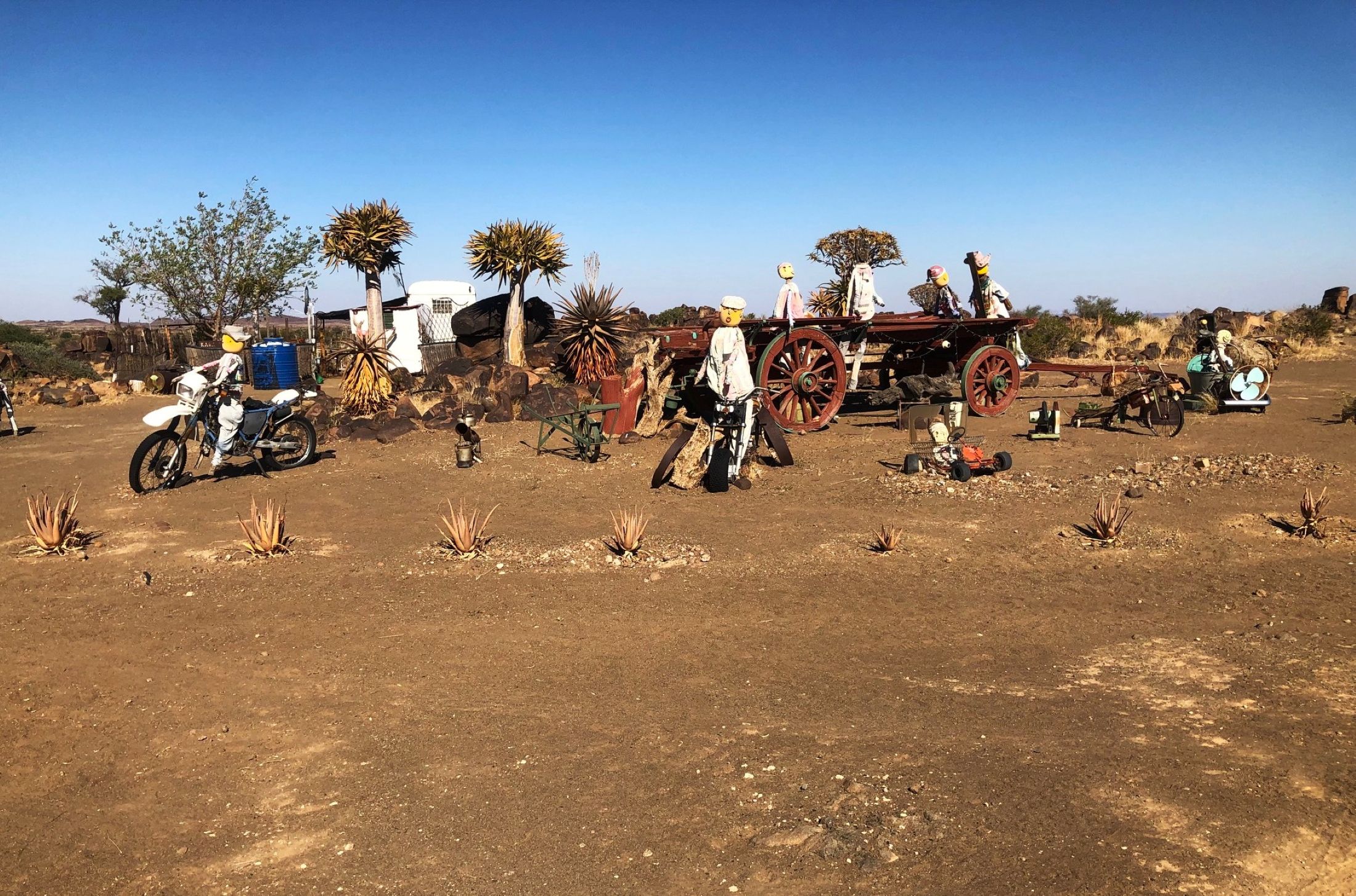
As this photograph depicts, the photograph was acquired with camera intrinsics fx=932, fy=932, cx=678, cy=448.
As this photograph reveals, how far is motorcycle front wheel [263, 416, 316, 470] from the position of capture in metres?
10.9

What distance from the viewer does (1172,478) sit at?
348 inches

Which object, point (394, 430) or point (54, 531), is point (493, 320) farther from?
point (54, 531)

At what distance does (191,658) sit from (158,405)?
1662 centimetres

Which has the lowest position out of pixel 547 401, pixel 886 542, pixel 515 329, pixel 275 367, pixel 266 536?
pixel 886 542

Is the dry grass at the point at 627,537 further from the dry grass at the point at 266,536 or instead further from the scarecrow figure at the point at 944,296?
the scarecrow figure at the point at 944,296

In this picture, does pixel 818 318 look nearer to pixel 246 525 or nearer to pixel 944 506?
pixel 944 506

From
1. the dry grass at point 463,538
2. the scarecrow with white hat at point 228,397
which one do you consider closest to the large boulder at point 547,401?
the scarecrow with white hat at point 228,397

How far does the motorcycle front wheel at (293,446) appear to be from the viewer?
10930mm

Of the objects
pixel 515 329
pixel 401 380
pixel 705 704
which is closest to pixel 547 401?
pixel 515 329

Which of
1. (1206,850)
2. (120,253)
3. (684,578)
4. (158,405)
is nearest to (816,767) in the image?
(1206,850)

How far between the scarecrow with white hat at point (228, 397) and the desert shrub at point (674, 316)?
51.5ft

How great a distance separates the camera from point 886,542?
692cm

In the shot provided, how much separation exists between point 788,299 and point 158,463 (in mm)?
7386

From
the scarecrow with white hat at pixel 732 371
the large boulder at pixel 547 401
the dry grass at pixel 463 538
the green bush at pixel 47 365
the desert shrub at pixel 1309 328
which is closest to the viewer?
the dry grass at pixel 463 538
